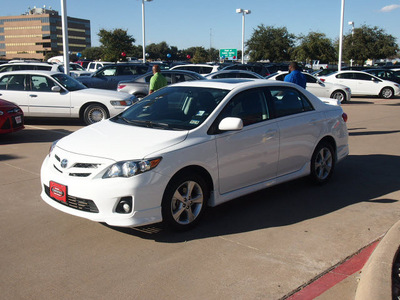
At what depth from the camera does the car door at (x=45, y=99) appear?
1194 cm

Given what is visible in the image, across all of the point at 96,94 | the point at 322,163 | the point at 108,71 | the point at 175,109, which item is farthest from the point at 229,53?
the point at 175,109

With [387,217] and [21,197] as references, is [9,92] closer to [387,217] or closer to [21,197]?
[21,197]

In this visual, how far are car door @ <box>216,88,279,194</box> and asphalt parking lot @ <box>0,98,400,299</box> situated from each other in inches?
19.3

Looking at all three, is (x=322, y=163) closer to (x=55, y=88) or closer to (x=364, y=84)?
(x=55, y=88)

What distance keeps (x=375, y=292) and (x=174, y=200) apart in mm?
2156

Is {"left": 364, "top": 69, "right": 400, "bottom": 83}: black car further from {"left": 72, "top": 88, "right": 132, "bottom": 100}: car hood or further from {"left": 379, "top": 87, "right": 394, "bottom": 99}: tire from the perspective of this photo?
{"left": 72, "top": 88, "right": 132, "bottom": 100}: car hood

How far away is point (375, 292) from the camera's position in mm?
3217

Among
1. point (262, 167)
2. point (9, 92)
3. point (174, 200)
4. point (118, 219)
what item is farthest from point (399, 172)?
point (9, 92)

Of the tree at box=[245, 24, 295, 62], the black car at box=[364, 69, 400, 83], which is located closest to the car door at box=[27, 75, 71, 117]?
the black car at box=[364, 69, 400, 83]

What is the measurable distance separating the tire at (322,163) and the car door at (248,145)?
3.38 ft

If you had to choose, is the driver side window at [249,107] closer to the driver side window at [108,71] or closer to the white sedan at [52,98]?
the white sedan at [52,98]

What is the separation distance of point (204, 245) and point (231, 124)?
1.36 m

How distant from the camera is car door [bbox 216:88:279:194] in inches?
198

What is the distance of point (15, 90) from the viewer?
39.3 feet
